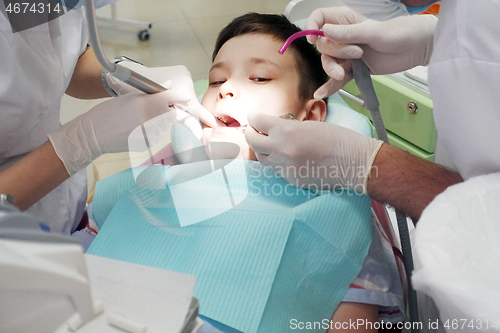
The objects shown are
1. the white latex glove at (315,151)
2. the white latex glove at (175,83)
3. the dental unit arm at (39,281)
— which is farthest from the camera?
the white latex glove at (175,83)

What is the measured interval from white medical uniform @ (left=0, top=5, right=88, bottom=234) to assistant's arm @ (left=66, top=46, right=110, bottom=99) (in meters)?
0.07

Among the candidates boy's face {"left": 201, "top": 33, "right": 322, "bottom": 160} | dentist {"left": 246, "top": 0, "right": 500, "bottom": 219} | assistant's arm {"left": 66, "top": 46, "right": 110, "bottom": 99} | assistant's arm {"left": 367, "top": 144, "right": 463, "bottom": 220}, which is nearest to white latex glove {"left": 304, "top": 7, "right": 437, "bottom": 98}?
dentist {"left": 246, "top": 0, "right": 500, "bottom": 219}

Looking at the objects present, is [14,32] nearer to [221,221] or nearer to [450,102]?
[221,221]

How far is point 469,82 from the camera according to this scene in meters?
0.65

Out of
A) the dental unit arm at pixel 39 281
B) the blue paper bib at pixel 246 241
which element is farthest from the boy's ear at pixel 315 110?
the dental unit arm at pixel 39 281

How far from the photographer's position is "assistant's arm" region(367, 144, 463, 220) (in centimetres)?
85

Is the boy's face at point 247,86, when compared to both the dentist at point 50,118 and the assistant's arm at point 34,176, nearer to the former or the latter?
the dentist at point 50,118

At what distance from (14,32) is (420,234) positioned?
93cm

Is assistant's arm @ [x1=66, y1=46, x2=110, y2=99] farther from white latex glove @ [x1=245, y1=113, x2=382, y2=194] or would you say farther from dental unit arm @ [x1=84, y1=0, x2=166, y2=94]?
white latex glove @ [x1=245, y1=113, x2=382, y2=194]

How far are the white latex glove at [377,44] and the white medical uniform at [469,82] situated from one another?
347 mm

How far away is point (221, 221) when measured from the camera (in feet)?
3.05

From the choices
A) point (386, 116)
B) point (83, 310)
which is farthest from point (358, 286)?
point (386, 116)

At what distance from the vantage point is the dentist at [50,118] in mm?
904

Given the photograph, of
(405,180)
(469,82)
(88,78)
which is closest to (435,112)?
(469,82)
